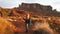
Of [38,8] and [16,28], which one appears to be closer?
[16,28]

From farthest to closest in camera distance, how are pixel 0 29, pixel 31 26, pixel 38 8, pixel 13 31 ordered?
pixel 38 8
pixel 31 26
pixel 13 31
pixel 0 29

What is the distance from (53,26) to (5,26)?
9322 millimetres

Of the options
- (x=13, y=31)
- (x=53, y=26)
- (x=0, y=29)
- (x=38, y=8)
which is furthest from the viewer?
(x=38, y=8)

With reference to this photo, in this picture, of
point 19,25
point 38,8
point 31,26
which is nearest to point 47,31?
point 31,26

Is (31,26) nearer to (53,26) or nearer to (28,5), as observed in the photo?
(53,26)

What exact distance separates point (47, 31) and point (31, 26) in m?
2.99

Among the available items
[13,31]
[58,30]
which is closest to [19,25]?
[13,31]

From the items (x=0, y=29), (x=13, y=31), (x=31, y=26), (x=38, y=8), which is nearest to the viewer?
(x=0, y=29)

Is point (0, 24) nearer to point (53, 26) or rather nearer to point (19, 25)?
point (19, 25)

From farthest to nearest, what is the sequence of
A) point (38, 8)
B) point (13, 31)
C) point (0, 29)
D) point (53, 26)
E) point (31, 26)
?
point (38, 8)
point (53, 26)
point (31, 26)
point (13, 31)
point (0, 29)

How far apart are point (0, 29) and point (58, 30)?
391 inches

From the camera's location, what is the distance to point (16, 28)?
100 ft

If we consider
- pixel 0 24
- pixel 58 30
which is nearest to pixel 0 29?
pixel 0 24

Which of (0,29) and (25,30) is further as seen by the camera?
(25,30)
